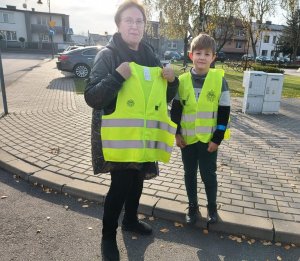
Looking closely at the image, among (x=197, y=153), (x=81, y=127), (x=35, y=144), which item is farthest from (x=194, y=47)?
(x=81, y=127)

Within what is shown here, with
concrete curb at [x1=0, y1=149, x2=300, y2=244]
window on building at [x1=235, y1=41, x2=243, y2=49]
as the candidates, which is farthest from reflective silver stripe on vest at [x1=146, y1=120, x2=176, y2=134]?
window on building at [x1=235, y1=41, x2=243, y2=49]

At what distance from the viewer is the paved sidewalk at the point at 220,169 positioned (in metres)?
3.50

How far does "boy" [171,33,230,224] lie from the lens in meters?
2.91

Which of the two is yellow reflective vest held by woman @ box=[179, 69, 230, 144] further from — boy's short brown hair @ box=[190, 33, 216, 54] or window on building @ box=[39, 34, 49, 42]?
window on building @ box=[39, 34, 49, 42]

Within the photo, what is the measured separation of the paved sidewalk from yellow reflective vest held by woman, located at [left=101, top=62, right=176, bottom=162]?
1.26m

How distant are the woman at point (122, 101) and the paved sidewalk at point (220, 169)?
3.51 feet

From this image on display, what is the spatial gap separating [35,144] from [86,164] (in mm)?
1386

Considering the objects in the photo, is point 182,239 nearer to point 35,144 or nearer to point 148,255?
point 148,255

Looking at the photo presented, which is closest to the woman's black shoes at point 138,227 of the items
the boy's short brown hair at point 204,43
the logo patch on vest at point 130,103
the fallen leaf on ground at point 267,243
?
the fallen leaf on ground at point 267,243

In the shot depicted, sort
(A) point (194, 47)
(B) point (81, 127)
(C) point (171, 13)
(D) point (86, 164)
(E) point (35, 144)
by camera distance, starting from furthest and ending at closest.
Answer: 1. (C) point (171, 13)
2. (B) point (81, 127)
3. (E) point (35, 144)
4. (D) point (86, 164)
5. (A) point (194, 47)

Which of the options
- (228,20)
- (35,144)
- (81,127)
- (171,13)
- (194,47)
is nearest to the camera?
(194,47)

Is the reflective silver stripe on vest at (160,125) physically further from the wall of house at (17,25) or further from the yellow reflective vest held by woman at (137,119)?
the wall of house at (17,25)

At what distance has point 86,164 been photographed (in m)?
4.77

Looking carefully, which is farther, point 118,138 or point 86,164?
point 86,164
